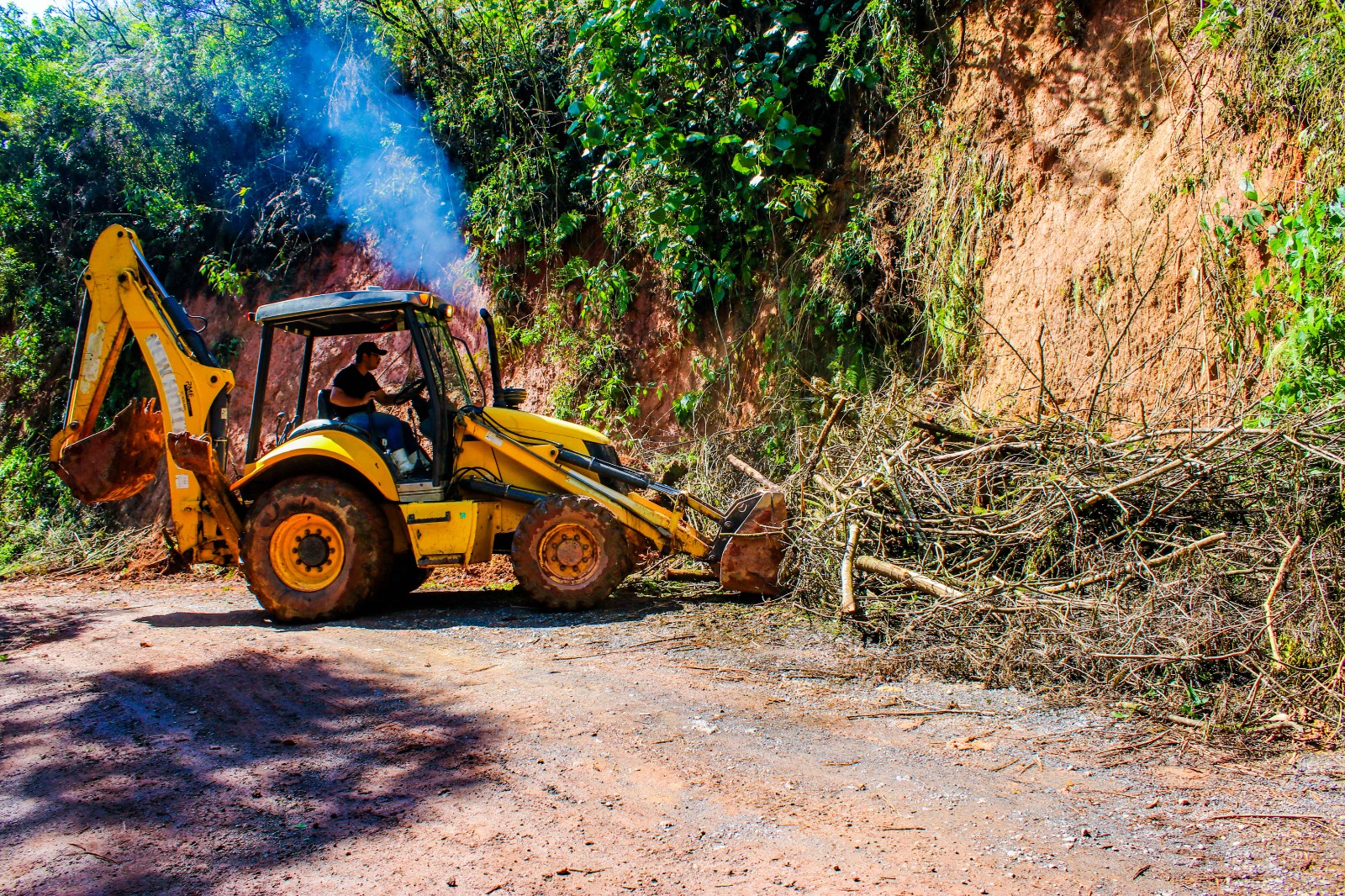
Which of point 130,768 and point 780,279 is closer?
point 130,768

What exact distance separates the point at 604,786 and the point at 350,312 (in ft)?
16.8

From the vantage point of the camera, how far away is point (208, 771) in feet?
12.5

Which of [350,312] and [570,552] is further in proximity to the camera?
[350,312]

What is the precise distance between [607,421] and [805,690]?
22.5 feet

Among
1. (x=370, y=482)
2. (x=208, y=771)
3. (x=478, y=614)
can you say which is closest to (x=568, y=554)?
(x=478, y=614)

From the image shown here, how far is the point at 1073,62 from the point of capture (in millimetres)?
8555

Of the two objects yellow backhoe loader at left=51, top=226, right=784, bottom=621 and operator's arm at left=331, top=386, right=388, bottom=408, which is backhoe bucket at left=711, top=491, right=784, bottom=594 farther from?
operator's arm at left=331, top=386, right=388, bottom=408

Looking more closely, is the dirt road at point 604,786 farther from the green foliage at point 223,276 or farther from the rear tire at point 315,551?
the green foliage at point 223,276

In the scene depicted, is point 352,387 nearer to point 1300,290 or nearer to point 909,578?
point 909,578

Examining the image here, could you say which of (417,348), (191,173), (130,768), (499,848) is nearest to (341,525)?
(417,348)

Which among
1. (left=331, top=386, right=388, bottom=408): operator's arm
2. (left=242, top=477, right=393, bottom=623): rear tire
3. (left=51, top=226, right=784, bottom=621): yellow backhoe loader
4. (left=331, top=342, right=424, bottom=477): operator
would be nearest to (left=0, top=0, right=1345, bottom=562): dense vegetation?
(left=51, top=226, right=784, bottom=621): yellow backhoe loader

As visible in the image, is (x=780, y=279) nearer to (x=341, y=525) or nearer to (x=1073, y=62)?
(x=1073, y=62)

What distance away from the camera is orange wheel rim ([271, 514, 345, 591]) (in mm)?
7230

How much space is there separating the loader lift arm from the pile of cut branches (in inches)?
199
